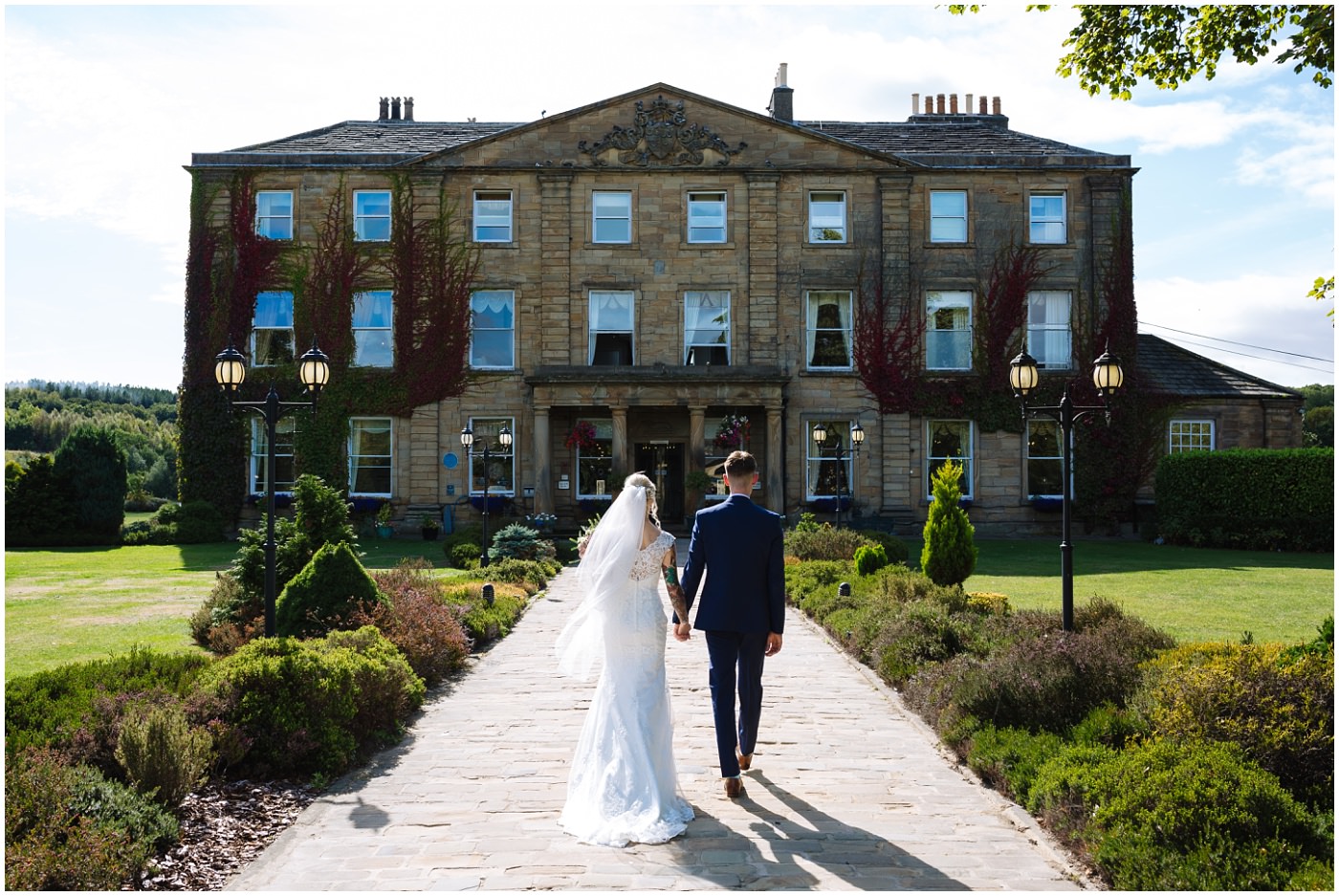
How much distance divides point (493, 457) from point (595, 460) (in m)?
3.10

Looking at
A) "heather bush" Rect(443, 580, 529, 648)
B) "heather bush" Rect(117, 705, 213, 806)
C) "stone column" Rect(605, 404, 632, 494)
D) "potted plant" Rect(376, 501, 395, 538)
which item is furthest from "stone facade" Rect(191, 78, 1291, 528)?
"heather bush" Rect(117, 705, 213, 806)

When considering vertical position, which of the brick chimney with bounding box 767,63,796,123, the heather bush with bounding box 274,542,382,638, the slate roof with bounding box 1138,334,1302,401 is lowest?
the heather bush with bounding box 274,542,382,638

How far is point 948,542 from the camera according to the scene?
15.6 m

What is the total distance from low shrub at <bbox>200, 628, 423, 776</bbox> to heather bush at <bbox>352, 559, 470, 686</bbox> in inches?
63.0

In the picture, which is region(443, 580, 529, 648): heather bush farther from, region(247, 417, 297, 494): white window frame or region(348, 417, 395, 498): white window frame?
region(247, 417, 297, 494): white window frame

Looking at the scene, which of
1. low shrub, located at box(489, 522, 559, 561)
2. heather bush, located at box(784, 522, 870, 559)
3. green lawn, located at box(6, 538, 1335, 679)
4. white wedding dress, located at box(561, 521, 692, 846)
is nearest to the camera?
white wedding dress, located at box(561, 521, 692, 846)

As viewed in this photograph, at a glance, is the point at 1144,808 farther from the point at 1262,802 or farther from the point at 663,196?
the point at 663,196

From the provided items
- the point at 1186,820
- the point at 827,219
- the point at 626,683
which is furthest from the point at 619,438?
the point at 1186,820

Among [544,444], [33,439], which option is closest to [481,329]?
[544,444]

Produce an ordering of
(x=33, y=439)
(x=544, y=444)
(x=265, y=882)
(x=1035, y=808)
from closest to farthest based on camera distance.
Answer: (x=265, y=882)
(x=1035, y=808)
(x=544, y=444)
(x=33, y=439)

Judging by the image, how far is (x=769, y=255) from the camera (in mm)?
30047

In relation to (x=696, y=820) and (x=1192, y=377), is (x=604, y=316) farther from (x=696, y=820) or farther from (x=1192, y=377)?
(x=696, y=820)

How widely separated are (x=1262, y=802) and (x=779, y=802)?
2.80 m

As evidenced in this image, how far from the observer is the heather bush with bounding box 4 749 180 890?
4.84 metres
